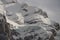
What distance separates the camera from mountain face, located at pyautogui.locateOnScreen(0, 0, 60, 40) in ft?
47.9

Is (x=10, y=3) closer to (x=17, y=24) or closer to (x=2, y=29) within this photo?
(x=17, y=24)

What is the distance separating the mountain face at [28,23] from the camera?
1461 centimetres

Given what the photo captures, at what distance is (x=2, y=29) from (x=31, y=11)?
8.13 meters

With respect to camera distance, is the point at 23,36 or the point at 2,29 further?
Answer: the point at 23,36

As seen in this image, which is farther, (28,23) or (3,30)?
(28,23)

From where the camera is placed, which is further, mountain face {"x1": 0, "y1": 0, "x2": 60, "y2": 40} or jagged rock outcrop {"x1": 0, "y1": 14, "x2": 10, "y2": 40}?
mountain face {"x1": 0, "y1": 0, "x2": 60, "y2": 40}

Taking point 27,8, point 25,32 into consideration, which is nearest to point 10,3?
point 27,8

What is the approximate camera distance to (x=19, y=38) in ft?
47.2

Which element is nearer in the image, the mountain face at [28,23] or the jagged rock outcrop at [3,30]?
the jagged rock outcrop at [3,30]

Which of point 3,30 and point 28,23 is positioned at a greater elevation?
point 3,30

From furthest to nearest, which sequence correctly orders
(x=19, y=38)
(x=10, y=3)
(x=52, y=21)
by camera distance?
(x=10, y=3) → (x=52, y=21) → (x=19, y=38)

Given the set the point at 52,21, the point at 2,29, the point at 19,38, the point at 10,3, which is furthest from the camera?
the point at 10,3

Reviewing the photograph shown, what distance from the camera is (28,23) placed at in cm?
1636

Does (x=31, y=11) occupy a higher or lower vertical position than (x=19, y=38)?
higher
